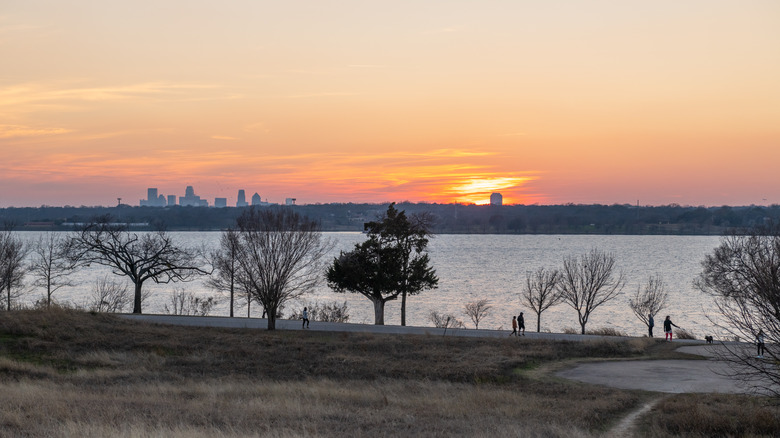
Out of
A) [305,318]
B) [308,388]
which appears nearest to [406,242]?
[305,318]

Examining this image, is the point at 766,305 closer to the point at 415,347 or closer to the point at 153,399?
the point at 153,399

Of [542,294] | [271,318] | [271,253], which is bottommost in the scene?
[271,318]

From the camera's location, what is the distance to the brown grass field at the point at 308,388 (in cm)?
1360

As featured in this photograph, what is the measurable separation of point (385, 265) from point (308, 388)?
94.3 feet

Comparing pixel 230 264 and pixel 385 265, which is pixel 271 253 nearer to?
pixel 385 265

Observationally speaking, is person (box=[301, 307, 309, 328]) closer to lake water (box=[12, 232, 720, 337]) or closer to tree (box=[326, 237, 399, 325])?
tree (box=[326, 237, 399, 325])

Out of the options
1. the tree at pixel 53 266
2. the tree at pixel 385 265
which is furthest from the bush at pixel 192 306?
the tree at pixel 385 265

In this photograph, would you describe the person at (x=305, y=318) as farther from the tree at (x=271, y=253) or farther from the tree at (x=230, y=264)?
the tree at (x=230, y=264)

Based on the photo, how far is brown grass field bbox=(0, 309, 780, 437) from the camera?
44.6 ft

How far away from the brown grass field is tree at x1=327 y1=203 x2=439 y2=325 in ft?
42.3

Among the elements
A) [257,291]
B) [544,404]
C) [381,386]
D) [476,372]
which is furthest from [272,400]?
[257,291]

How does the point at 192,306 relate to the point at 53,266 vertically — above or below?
below

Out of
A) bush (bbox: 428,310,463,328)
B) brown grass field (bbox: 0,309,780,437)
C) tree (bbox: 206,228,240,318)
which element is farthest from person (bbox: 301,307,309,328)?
bush (bbox: 428,310,463,328)

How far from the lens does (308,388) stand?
20031 millimetres
